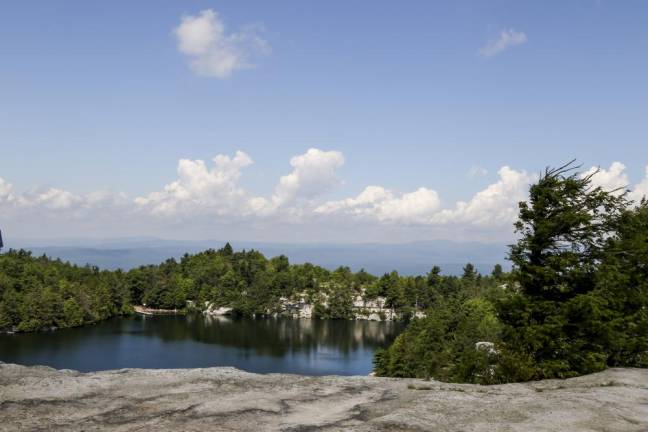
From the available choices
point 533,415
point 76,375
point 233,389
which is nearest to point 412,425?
point 533,415

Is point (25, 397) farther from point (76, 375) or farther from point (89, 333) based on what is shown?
point (89, 333)

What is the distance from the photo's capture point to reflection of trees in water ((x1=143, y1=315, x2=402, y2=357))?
442ft

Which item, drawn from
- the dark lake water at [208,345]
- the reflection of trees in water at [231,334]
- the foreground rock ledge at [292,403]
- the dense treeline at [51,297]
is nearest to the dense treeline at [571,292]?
the foreground rock ledge at [292,403]

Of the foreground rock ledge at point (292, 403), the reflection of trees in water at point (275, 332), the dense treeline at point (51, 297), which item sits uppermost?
the foreground rock ledge at point (292, 403)

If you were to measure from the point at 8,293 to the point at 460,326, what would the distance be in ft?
466

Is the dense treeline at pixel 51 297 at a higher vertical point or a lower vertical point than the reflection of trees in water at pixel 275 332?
higher

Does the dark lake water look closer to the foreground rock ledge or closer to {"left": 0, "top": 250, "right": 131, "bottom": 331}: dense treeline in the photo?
{"left": 0, "top": 250, "right": 131, "bottom": 331}: dense treeline

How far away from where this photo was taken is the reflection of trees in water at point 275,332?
134750mm

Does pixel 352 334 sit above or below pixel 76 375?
below

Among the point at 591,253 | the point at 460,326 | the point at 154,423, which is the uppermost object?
the point at 591,253

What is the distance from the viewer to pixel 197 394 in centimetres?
1667

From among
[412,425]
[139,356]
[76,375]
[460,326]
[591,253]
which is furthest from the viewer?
[139,356]

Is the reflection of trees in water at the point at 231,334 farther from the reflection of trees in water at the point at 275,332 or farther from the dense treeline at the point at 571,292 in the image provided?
the dense treeline at the point at 571,292

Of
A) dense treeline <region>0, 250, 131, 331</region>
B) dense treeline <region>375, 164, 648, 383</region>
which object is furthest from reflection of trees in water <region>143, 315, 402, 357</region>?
dense treeline <region>375, 164, 648, 383</region>
